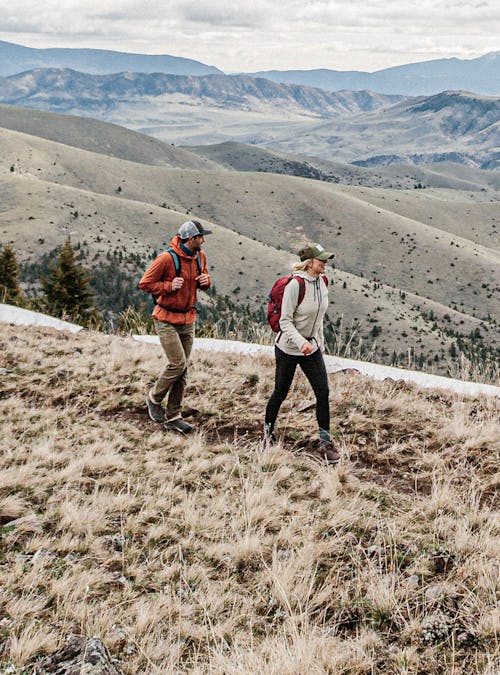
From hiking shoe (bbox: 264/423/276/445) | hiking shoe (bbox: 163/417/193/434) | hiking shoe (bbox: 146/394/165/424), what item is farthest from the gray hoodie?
hiking shoe (bbox: 146/394/165/424)

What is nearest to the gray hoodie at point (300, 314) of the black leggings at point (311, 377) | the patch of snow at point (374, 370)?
the black leggings at point (311, 377)

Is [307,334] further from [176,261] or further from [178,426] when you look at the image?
[178,426]

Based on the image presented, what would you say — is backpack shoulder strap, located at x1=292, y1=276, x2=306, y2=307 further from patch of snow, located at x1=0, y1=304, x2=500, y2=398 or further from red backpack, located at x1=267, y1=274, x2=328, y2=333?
patch of snow, located at x1=0, y1=304, x2=500, y2=398

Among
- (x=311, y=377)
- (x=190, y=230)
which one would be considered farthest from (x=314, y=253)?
(x=190, y=230)

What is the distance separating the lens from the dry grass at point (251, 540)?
3212 millimetres

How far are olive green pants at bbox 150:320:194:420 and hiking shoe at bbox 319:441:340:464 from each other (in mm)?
1953

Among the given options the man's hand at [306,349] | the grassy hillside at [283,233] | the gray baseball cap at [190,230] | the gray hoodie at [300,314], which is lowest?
the grassy hillside at [283,233]

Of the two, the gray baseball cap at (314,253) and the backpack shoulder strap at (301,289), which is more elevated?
the gray baseball cap at (314,253)

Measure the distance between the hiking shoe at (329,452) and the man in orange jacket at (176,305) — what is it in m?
1.71

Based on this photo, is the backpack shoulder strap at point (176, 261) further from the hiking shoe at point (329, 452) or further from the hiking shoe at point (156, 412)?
the hiking shoe at point (329, 452)

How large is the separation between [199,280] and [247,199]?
167 m

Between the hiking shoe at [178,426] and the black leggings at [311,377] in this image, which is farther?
the hiking shoe at [178,426]

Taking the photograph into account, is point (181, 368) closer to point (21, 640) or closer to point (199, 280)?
point (199, 280)

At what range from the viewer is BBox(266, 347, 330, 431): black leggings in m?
5.96
